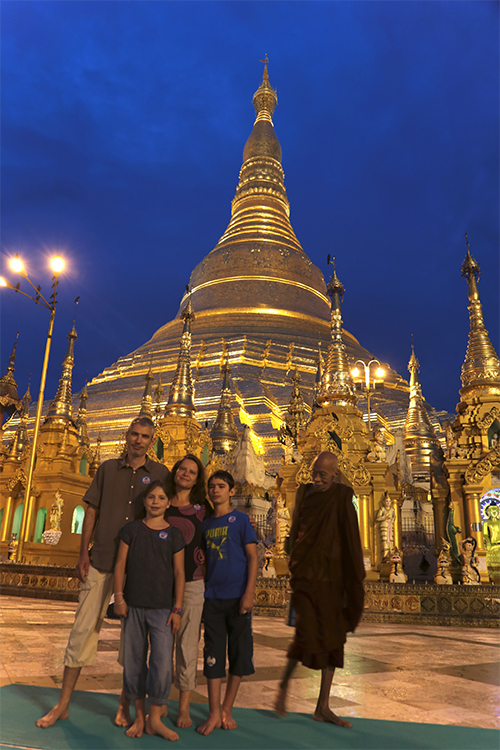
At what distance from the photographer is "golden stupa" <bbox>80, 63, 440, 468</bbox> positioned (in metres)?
32.1

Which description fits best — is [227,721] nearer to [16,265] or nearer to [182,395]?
[16,265]

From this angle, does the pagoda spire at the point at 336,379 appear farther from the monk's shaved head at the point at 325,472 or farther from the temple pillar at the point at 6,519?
the temple pillar at the point at 6,519

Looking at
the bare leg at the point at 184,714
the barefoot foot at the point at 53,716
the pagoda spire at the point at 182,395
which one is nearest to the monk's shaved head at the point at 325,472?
the bare leg at the point at 184,714

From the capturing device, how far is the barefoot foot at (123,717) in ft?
12.0

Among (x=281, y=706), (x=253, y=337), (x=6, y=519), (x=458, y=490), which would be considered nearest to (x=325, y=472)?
(x=281, y=706)

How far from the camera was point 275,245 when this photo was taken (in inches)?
1832

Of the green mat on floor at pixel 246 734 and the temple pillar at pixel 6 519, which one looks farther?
the temple pillar at pixel 6 519

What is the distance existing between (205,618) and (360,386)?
2652 cm

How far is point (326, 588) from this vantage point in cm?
395

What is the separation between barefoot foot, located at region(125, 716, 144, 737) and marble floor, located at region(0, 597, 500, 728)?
3.02 ft

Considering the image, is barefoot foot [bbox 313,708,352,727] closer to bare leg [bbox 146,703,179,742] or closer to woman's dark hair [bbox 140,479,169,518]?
bare leg [bbox 146,703,179,742]

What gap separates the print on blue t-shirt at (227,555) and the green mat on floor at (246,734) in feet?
2.60

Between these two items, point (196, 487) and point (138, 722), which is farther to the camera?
point (196, 487)

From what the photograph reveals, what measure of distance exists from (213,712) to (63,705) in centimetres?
93
